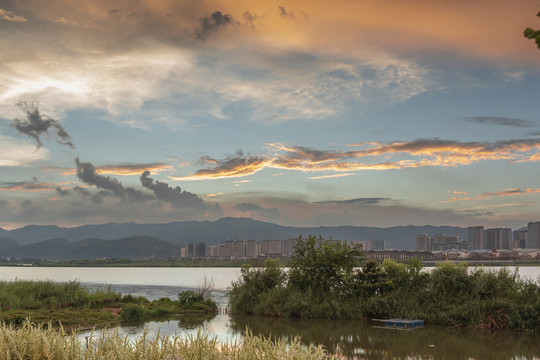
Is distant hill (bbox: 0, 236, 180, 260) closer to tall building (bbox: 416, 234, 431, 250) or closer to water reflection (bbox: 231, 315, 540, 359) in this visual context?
tall building (bbox: 416, 234, 431, 250)

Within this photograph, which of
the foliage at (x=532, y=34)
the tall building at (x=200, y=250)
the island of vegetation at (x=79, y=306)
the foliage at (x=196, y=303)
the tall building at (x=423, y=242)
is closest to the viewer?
the foliage at (x=532, y=34)

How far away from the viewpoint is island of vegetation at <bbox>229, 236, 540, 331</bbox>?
63.9 feet

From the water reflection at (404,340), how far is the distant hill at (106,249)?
148872 millimetres

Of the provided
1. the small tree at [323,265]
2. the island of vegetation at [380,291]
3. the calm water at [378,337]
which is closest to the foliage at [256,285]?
the island of vegetation at [380,291]

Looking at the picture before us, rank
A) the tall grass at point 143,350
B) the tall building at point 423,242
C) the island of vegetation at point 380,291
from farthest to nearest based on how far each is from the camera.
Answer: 1. the tall building at point 423,242
2. the island of vegetation at point 380,291
3. the tall grass at point 143,350

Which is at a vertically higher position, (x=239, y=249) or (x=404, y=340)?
(x=404, y=340)

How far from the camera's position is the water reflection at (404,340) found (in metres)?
14.9

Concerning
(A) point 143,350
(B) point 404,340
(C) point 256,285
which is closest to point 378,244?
(C) point 256,285

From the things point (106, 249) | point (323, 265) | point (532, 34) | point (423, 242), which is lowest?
point (106, 249)

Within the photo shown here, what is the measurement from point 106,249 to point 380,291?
15533 cm

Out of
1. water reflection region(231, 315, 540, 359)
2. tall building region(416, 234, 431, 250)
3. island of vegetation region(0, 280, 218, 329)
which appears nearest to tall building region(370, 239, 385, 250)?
tall building region(416, 234, 431, 250)

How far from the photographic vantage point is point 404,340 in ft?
55.5

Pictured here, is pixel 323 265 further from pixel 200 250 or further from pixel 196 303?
pixel 200 250

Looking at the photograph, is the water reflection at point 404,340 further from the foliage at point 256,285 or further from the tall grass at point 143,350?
the tall grass at point 143,350
